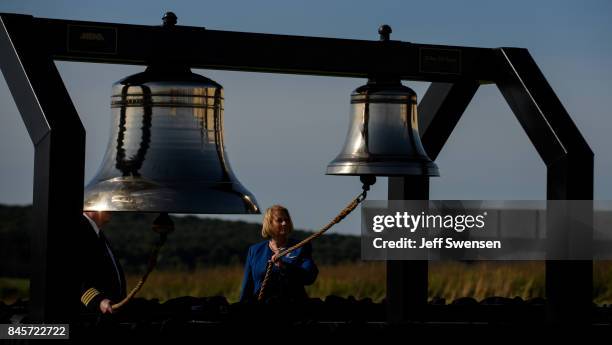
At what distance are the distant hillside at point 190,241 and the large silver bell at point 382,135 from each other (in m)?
23.4

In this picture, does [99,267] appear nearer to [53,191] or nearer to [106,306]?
[106,306]

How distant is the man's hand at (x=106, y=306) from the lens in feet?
22.8

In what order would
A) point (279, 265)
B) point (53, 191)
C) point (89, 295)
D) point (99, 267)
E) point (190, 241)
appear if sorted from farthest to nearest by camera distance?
point (190, 241) → point (279, 265) → point (99, 267) → point (89, 295) → point (53, 191)

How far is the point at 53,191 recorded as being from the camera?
6.12m

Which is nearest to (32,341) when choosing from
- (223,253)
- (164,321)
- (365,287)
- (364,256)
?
(164,321)

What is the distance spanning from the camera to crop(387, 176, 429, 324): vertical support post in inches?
326

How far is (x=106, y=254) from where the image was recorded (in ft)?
25.3

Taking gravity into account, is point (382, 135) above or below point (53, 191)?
above

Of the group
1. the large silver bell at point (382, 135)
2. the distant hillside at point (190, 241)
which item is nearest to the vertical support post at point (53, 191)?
the large silver bell at point (382, 135)

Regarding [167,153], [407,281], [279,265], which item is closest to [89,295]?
[167,153]

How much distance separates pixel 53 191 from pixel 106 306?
3.26 feet

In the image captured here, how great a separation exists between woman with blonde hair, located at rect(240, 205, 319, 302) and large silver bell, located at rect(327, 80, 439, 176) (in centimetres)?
194

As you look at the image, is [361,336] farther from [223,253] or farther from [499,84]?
[223,253]

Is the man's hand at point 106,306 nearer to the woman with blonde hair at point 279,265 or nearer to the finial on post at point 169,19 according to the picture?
the finial on post at point 169,19
